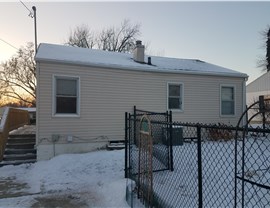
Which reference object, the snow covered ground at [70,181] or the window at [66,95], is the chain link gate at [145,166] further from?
the window at [66,95]

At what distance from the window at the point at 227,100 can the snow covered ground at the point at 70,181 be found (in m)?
6.54

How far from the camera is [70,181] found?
696 centimetres

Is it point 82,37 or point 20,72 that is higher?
point 82,37

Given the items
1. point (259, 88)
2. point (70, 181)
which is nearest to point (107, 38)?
point (259, 88)

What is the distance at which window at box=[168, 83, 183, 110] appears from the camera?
12.3 metres

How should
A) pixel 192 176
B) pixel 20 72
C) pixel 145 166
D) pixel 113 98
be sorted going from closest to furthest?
pixel 145 166
pixel 192 176
pixel 113 98
pixel 20 72

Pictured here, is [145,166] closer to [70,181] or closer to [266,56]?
[70,181]

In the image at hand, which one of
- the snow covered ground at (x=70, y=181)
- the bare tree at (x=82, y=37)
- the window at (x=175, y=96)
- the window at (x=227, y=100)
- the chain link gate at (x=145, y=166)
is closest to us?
the chain link gate at (x=145, y=166)

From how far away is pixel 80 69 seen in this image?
10.4 meters

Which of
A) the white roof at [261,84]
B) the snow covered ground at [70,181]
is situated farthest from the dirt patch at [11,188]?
the white roof at [261,84]

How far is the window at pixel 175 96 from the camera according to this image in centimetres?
1228

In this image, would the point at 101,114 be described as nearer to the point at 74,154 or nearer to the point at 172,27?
the point at 74,154

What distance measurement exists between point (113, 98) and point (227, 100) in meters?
5.94

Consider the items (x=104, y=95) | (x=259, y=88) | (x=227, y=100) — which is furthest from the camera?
(x=259, y=88)
